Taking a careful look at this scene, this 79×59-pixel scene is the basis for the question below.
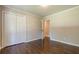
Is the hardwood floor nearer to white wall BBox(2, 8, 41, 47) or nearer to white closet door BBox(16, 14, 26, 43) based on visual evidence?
white wall BBox(2, 8, 41, 47)

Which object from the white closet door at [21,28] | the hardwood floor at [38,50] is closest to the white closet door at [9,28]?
the white closet door at [21,28]

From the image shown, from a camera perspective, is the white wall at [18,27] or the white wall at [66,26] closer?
the white wall at [18,27]

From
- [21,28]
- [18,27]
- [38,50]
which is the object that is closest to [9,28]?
[18,27]

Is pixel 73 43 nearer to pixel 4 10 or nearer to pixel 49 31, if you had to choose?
pixel 49 31

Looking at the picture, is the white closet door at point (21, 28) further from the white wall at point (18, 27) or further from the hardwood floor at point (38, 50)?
the hardwood floor at point (38, 50)

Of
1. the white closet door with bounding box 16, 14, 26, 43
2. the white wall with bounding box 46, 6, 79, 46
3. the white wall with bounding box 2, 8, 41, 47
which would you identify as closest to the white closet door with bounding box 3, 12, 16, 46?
the white wall with bounding box 2, 8, 41, 47

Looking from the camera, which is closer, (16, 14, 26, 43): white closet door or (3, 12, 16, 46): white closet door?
(3, 12, 16, 46): white closet door

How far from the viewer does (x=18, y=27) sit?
418 centimetres

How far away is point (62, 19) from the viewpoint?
4.49 metres

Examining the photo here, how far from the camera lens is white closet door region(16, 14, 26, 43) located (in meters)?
4.20

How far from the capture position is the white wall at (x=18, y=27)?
3562 millimetres

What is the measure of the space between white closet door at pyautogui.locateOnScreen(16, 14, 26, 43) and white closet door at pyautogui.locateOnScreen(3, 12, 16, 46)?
0.88ft

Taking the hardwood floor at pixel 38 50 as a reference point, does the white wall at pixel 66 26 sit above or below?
above
